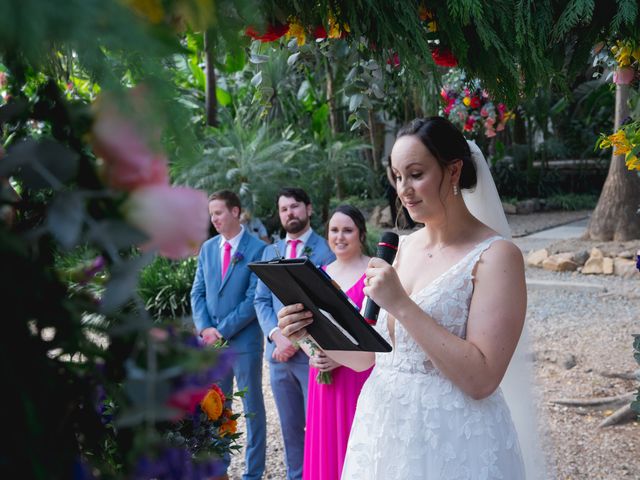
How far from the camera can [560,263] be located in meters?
9.11

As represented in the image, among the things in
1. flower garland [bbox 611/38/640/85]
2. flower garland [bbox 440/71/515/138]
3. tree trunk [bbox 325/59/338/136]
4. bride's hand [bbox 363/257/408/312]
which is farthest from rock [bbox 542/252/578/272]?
bride's hand [bbox 363/257/408/312]

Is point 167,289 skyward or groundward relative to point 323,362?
skyward

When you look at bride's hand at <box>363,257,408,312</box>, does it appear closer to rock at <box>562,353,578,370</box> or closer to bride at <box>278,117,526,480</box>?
bride at <box>278,117,526,480</box>

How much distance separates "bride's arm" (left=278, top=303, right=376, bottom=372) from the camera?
232cm

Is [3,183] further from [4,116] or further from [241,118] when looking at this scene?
[241,118]

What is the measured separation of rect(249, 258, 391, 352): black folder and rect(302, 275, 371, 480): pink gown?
1106 millimetres

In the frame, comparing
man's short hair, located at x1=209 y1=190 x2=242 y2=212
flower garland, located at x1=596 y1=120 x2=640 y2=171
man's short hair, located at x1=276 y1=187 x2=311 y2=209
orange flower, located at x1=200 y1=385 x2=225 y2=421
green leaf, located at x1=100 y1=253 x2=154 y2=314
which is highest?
man's short hair, located at x1=209 y1=190 x2=242 y2=212

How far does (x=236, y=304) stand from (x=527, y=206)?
11.7 metres

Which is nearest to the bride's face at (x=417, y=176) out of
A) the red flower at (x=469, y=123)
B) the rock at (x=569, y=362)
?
the rock at (x=569, y=362)

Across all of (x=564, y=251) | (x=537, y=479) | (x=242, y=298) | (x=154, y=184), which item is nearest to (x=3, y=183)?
(x=154, y=184)

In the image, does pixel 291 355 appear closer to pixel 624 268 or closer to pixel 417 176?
pixel 417 176

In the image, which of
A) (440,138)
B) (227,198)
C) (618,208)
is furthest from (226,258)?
(618,208)

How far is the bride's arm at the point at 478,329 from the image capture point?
1924 millimetres

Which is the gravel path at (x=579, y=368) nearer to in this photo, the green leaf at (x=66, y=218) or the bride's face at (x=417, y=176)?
the bride's face at (x=417, y=176)
